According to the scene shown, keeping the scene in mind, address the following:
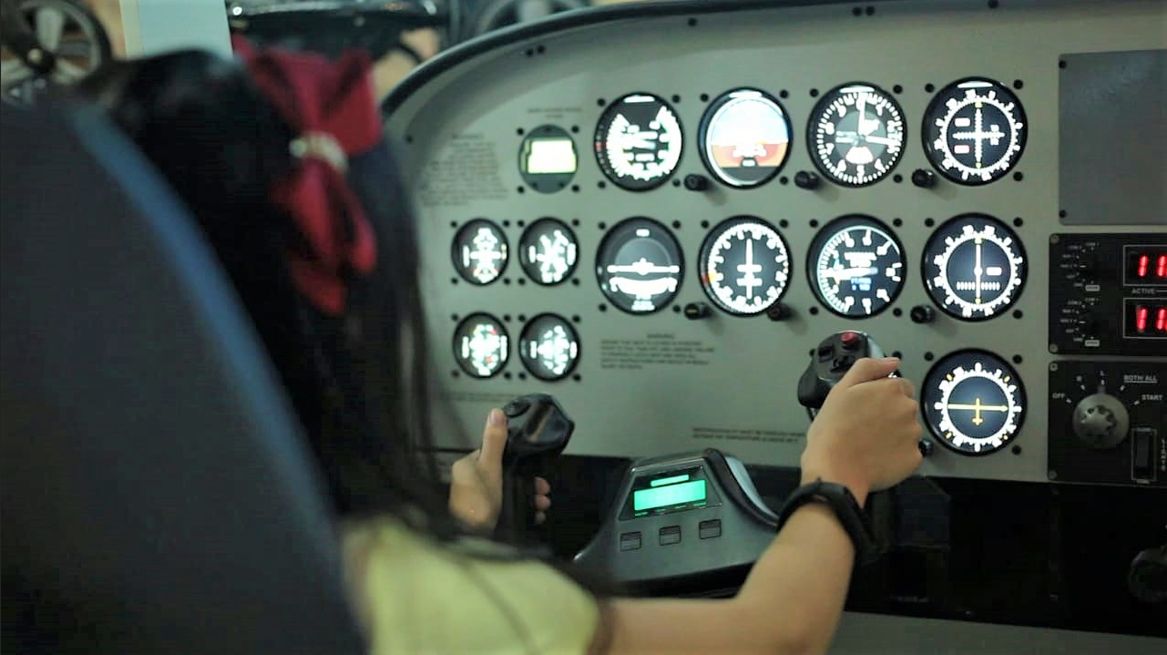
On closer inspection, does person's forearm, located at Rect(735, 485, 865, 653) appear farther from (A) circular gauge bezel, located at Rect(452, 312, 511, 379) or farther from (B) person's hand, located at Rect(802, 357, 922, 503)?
(A) circular gauge bezel, located at Rect(452, 312, 511, 379)

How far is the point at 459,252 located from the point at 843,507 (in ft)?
4.85

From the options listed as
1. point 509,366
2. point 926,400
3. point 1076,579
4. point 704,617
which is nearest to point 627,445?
point 509,366

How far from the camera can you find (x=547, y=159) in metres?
2.45

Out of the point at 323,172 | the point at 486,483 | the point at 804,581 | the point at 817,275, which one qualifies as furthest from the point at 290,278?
the point at 817,275

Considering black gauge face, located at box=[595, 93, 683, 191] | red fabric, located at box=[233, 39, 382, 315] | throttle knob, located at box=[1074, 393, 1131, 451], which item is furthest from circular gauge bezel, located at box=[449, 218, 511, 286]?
red fabric, located at box=[233, 39, 382, 315]

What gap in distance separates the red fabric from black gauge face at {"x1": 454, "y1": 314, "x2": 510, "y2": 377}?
1.74 meters

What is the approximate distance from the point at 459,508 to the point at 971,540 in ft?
3.30

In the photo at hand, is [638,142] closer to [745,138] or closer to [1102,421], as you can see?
[745,138]

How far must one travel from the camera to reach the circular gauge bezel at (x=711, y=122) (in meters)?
2.27

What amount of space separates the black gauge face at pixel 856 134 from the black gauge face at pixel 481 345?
2.45 ft

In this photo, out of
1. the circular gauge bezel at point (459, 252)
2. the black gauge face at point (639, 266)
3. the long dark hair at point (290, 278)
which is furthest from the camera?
the circular gauge bezel at point (459, 252)

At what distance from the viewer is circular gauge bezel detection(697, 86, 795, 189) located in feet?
7.43

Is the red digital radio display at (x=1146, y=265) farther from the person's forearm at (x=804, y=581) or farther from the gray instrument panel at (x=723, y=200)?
the person's forearm at (x=804, y=581)

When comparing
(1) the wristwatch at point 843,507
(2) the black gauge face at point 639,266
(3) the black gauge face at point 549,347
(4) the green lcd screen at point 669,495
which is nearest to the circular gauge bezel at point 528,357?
(3) the black gauge face at point 549,347
